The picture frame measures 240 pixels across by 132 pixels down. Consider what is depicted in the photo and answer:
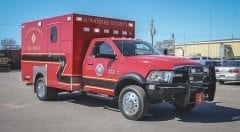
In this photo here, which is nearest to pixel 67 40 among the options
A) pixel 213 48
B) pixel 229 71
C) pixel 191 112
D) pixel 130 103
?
pixel 130 103

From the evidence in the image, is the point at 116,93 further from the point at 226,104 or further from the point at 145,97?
the point at 226,104

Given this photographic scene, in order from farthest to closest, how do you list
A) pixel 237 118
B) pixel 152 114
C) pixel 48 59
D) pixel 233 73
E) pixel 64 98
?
1. pixel 233 73
2. pixel 64 98
3. pixel 48 59
4. pixel 152 114
5. pixel 237 118

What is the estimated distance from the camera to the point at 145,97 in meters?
9.00

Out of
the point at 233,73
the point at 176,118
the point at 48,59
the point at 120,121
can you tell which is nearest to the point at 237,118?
the point at 176,118

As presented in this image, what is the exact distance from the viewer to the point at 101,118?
9.49m

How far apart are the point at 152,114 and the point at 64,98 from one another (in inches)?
175

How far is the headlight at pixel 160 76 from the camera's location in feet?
28.6

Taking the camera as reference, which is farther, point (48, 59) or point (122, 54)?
point (48, 59)

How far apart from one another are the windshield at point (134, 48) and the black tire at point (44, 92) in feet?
12.1

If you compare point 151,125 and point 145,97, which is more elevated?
point 145,97

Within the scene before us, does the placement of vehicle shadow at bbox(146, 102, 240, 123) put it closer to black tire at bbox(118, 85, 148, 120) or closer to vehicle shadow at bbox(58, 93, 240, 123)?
vehicle shadow at bbox(58, 93, 240, 123)

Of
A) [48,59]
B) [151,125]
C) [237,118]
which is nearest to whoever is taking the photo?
[151,125]

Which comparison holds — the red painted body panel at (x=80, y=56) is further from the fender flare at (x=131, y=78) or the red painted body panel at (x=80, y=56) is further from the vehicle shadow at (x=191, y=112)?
the vehicle shadow at (x=191, y=112)

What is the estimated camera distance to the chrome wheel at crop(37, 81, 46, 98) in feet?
43.1
